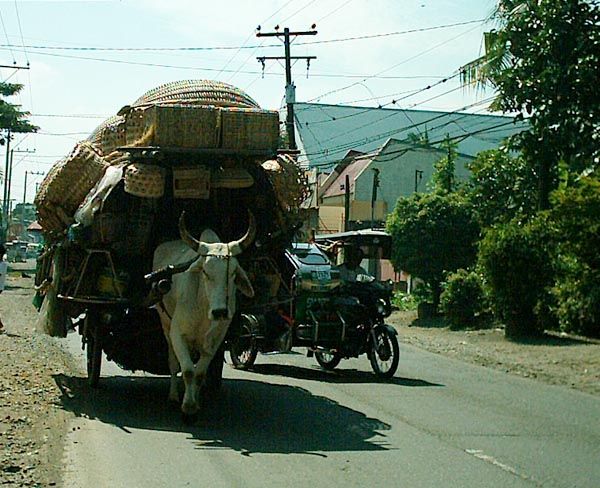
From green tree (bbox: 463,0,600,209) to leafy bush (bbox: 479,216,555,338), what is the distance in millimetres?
3336

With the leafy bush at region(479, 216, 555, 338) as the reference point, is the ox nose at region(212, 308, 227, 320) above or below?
below

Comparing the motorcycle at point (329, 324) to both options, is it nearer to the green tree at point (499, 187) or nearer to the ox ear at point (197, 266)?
the ox ear at point (197, 266)

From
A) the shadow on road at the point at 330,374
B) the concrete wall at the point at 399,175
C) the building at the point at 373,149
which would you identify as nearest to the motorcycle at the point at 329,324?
the shadow on road at the point at 330,374

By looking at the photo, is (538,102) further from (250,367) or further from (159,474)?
(159,474)

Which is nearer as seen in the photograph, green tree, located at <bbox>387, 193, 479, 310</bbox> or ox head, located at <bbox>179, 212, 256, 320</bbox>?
ox head, located at <bbox>179, 212, 256, 320</bbox>

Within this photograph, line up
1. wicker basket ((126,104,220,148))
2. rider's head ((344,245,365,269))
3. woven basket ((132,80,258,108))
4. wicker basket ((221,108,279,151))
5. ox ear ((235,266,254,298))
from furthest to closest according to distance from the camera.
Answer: rider's head ((344,245,365,269)) → woven basket ((132,80,258,108)) → wicker basket ((221,108,279,151)) → wicker basket ((126,104,220,148)) → ox ear ((235,266,254,298))

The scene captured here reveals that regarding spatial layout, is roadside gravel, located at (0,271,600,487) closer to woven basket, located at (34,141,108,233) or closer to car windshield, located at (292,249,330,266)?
woven basket, located at (34,141,108,233)

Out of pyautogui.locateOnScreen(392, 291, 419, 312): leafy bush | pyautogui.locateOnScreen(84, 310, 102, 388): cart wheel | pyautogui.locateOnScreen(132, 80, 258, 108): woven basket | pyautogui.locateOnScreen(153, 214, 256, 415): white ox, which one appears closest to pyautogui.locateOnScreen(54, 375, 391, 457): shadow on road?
pyautogui.locateOnScreen(84, 310, 102, 388): cart wheel

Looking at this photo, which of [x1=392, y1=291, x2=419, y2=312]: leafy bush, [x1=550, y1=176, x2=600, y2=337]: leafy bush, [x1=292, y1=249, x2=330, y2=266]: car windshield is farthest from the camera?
[x1=392, y1=291, x2=419, y2=312]: leafy bush

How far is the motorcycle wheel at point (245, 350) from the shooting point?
1686 cm

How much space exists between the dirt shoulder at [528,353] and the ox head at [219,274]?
6.83 m

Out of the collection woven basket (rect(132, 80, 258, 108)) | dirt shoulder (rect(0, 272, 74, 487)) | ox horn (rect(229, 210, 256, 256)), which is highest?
woven basket (rect(132, 80, 258, 108))

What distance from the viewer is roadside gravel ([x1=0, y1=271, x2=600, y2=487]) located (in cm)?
945

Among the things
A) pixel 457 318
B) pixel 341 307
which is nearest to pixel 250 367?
pixel 341 307
